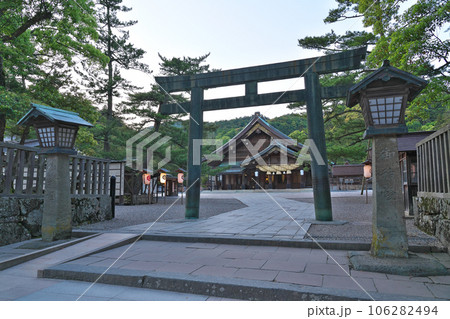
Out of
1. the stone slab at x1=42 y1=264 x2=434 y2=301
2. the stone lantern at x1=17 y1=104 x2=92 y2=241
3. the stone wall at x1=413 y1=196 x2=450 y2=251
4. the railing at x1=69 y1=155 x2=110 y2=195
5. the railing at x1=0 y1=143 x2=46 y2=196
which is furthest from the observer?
the railing at x1=69 y1=155 x2=110 y2=195

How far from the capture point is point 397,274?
2955 millimetres

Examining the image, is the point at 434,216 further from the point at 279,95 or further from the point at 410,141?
the point at 279,95

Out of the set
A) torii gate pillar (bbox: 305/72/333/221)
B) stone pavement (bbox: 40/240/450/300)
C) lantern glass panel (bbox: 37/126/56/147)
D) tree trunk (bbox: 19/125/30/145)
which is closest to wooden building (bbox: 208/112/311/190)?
tree trunk (bbox: 19/125/30/145)

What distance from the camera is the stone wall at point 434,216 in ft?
12.8

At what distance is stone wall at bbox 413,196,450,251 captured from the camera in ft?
12.8

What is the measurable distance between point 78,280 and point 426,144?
622 centimetres

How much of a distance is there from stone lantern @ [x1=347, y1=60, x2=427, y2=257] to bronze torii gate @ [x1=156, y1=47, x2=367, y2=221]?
2983mm

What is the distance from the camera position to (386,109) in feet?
11.6

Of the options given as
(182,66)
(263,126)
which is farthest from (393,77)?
(263,126)

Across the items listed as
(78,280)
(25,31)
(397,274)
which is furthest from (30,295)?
(25,31)

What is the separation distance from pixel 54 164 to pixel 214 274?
148 inches

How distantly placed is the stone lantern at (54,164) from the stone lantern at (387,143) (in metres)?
5.04

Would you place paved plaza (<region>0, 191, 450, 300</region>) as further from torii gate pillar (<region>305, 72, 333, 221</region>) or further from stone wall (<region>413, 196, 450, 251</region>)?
torii gate pillar (<region>305, 72, 333, 221</region>)

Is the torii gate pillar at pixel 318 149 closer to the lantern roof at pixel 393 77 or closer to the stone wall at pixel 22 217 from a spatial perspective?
the lantern roof at pixel 393 77
